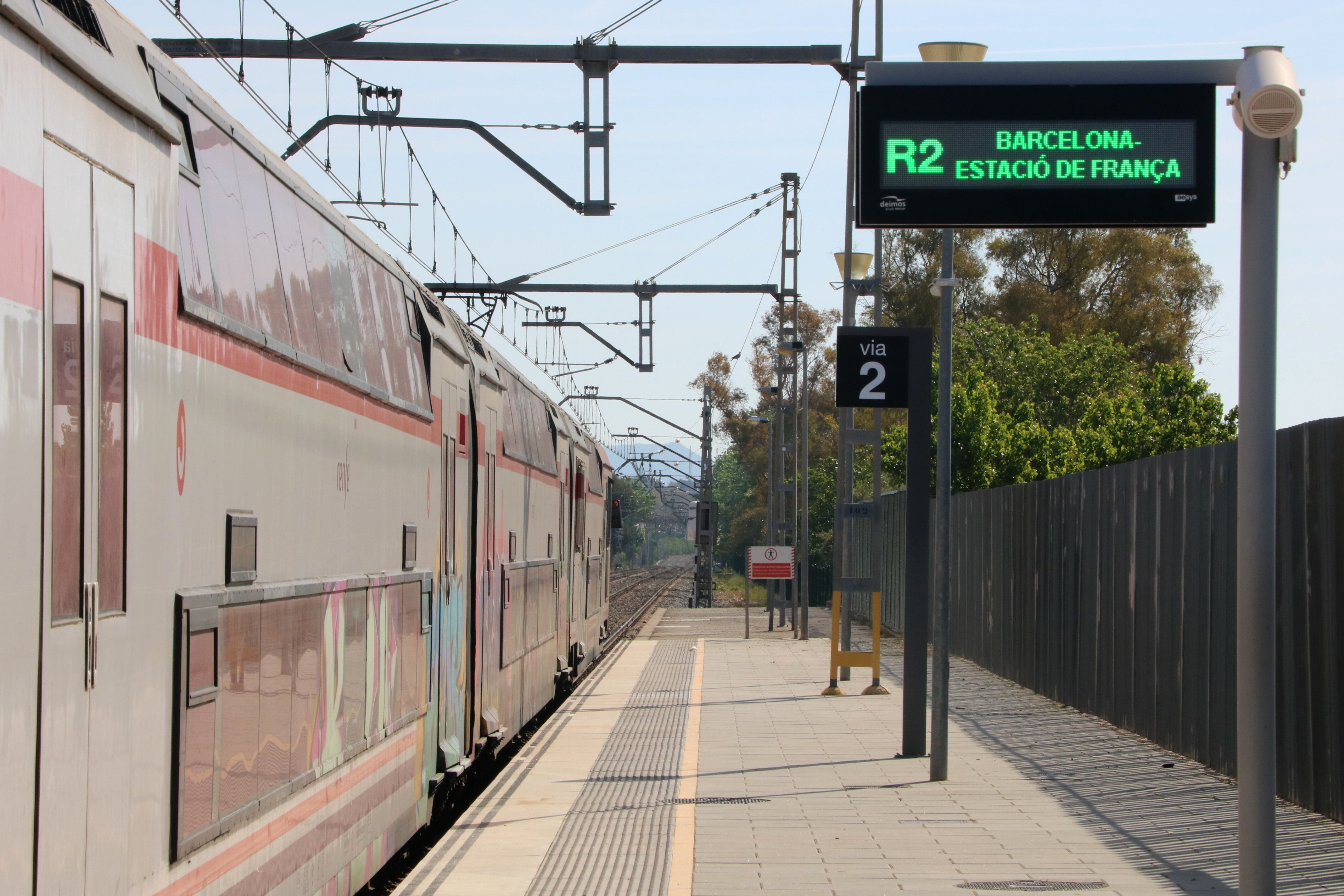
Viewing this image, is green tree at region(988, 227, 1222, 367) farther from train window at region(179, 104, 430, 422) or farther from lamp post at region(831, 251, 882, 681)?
train window at region(179, 104, 430, 422)

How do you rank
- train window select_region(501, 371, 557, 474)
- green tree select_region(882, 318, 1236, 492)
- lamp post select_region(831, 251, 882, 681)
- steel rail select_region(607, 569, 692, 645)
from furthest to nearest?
green tree select_region(882, 318, 1236, 492), steel rail select_region(607, 569, 692, 645), lamp post select_region(831, 251, 882, 681), train window select_region(501, 371, 557, 474)

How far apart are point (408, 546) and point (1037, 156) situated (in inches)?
149

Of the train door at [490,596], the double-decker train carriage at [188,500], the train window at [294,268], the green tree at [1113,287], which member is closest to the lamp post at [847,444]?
the train door at [490,596]

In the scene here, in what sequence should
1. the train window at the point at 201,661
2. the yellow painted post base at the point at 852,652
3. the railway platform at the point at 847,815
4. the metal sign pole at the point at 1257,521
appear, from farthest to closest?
the yellow painted post base at the point at 852,652 → the railway platform at the point at 847,815 → the metal sign pole at the point at 1257,521 → the train window at the point at 201,661

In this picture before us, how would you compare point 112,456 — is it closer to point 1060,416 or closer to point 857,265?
point 857,265

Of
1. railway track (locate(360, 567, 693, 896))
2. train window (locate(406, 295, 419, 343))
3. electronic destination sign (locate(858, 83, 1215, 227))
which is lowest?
railway track (locate(360, 567, 693, 896))

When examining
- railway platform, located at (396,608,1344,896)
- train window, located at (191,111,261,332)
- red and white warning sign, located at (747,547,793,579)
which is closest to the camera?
train window, located at (191,111,261,332)

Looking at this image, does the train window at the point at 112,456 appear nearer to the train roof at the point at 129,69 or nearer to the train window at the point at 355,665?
the train roof at the point at 129,69

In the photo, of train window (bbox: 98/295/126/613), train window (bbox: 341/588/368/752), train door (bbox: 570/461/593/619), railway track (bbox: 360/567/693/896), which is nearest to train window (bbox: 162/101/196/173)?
train window (bbox: 98/295/126/613)

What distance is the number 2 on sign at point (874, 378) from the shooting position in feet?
43.8

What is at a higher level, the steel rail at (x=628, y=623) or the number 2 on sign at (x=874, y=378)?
the number 2 on sign at (x=874, y=378)

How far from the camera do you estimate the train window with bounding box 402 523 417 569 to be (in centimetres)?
803

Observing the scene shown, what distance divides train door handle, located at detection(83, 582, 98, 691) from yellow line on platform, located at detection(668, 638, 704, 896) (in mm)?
4224

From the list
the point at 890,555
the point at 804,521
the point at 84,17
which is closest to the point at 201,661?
the point at 84,17
